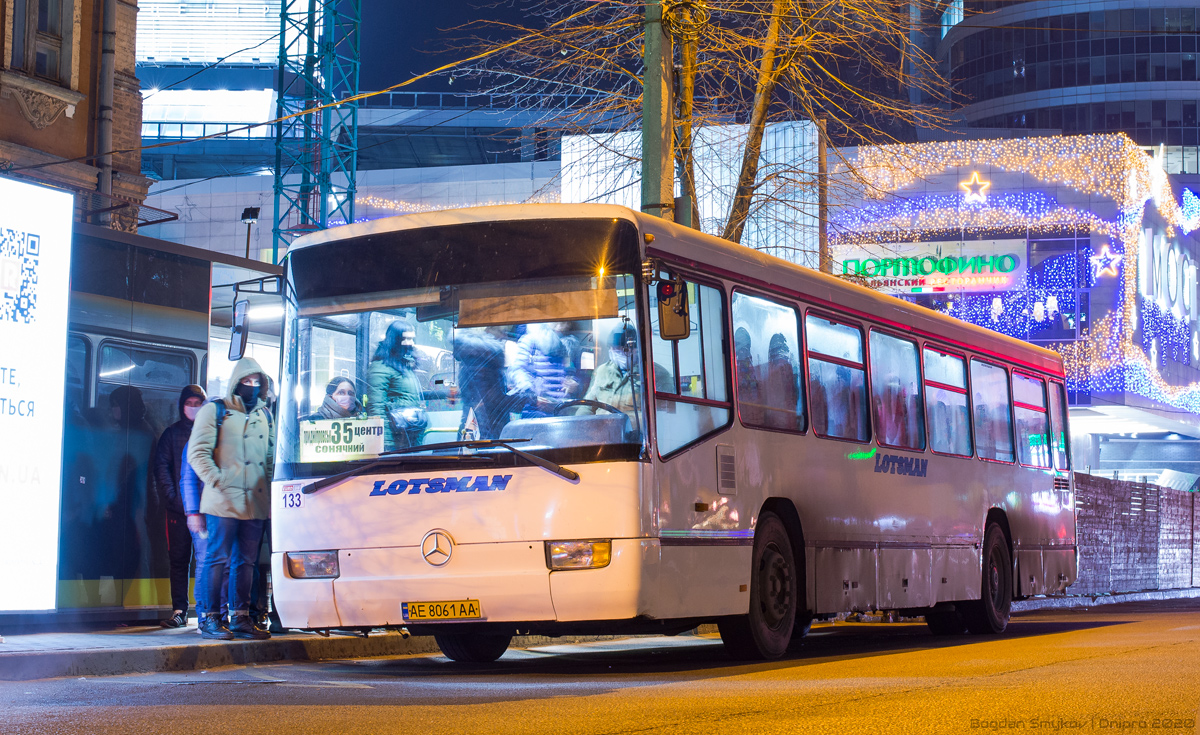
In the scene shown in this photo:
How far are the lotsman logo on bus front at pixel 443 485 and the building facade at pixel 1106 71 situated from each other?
270 ft

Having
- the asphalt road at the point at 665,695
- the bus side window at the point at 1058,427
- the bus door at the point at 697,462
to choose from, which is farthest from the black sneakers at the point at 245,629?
the bus side window at the point at 1058,427

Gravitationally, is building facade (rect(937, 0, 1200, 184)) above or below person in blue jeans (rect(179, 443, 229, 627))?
above

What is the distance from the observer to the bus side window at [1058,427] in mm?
17391

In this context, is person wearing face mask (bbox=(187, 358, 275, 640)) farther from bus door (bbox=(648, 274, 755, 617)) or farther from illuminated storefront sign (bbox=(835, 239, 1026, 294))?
illuminated storefront sign (bbox=(835, 239, 1026, 294))

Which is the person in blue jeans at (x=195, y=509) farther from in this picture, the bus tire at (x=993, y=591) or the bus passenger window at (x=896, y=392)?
the bus tire at (x=993, y=591)

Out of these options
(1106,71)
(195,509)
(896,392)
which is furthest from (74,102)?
(1106,71)

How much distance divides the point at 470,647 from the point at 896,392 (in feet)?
14.4

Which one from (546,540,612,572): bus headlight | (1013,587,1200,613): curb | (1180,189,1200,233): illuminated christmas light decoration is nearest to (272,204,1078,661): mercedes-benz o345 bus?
(546,540,612,572): bus headlight

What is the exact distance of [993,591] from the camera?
1512cm

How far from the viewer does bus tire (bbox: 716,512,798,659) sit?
10.4 m

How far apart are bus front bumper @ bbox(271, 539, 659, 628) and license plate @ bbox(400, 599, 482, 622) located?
2 cm

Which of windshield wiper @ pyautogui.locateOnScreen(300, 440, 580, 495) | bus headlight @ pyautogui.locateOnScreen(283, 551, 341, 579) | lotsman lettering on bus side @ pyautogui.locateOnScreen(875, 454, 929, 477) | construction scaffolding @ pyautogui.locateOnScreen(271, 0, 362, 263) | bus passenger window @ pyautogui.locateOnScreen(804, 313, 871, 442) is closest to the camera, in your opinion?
windshield wiper @ pyautogui.locateOnScreen(300, 440, 580, 495)

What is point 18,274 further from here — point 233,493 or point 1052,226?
point 1052,226

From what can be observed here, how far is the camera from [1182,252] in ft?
200
